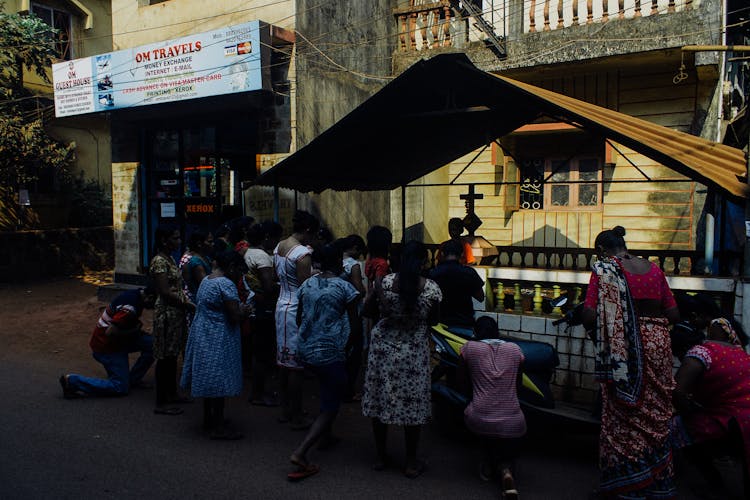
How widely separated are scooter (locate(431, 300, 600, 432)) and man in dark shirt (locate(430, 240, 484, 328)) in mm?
156

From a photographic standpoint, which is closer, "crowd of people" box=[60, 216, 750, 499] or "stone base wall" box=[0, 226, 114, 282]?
"crowd of people" box=[60, 216, 750, 499]

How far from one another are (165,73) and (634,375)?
29.9 ft

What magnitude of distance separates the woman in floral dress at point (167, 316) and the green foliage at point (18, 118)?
36.1ft

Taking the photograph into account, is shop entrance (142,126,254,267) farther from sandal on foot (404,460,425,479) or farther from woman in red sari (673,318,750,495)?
woman in red sari (673,318,750,495)

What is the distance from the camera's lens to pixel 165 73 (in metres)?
10.4

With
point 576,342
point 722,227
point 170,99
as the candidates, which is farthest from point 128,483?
point 170,99

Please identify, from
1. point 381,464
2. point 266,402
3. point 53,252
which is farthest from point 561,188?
point 53,252

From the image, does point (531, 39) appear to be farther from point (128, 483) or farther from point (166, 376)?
point (128, 483)

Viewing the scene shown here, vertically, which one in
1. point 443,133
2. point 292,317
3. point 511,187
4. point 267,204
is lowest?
point 292,317

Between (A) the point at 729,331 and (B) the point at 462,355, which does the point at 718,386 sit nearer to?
(A) the point at 729,331

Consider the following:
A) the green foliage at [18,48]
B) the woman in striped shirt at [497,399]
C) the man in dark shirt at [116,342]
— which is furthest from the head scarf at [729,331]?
the green foliage at [18,48]

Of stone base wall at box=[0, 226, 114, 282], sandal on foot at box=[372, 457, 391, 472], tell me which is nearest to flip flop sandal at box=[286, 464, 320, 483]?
sandal on foot at box=[372, 457, 391, 472]

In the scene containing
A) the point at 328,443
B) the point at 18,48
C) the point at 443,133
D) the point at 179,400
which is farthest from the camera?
the point at 18,48

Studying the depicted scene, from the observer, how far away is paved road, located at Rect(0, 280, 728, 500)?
409 cm
